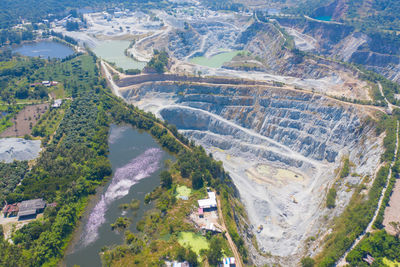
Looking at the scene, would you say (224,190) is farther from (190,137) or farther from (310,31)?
(310,31)

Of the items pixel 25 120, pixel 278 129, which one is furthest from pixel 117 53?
pixel 278 129

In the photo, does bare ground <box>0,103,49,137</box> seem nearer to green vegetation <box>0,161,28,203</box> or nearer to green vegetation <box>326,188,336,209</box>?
green vegetation <box>0,161,28,203</box>

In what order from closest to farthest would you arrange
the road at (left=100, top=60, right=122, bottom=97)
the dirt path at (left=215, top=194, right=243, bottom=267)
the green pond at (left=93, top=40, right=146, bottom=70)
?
1. the dirt path at (left=215, top=194, right=243, bottom=267)
2. the road at (left=100, top=60, right=122, bottom=97)
3. the green pond at (left=93, top=40, right=146, bottom=70)

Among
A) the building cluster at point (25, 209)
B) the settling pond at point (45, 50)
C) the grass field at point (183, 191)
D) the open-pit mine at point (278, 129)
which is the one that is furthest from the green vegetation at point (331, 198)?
the settling pond at point (45, 50)

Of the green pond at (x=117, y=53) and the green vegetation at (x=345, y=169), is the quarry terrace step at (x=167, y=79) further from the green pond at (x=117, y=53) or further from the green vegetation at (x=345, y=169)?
the green vegetation at (x=345, y=169)

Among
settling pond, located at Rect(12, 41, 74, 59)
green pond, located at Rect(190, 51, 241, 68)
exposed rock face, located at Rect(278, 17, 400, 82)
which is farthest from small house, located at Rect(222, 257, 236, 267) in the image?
settling pond, located at Rect(12, 41, 74, 59)

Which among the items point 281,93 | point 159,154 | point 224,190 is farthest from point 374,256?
point 281,93
